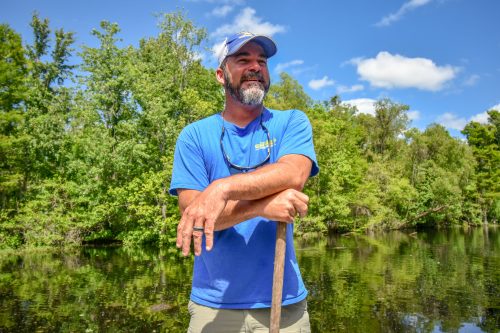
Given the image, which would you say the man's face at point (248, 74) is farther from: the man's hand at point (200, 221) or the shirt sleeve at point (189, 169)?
the man's hand at point (200, 221)

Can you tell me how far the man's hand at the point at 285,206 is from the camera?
215cm

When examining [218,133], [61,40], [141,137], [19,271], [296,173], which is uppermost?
[61,40]

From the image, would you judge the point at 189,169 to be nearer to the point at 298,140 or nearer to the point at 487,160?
the point at 298,140

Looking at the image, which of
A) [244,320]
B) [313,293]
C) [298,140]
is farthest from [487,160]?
[244,320]

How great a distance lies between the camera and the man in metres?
2.15

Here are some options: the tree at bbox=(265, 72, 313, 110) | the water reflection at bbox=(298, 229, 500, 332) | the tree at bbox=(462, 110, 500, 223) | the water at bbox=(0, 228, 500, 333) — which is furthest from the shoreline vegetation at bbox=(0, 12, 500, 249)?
the tree at bbox=(462, 110, 500, 223)

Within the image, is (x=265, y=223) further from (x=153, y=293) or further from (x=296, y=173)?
(x=153, y=293)

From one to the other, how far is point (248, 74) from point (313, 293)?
47.9 ft

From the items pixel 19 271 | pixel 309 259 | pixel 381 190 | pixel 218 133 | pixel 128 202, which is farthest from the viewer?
pixel 381 190

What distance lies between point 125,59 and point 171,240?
56.6 feet

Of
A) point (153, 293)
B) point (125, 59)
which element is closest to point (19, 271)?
point (153, 293)

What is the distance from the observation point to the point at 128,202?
3406 cm

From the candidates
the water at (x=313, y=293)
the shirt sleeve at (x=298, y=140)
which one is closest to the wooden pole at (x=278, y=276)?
the shirt sleeve at (x=298, y=140)

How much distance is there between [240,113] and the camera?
2758 mm
